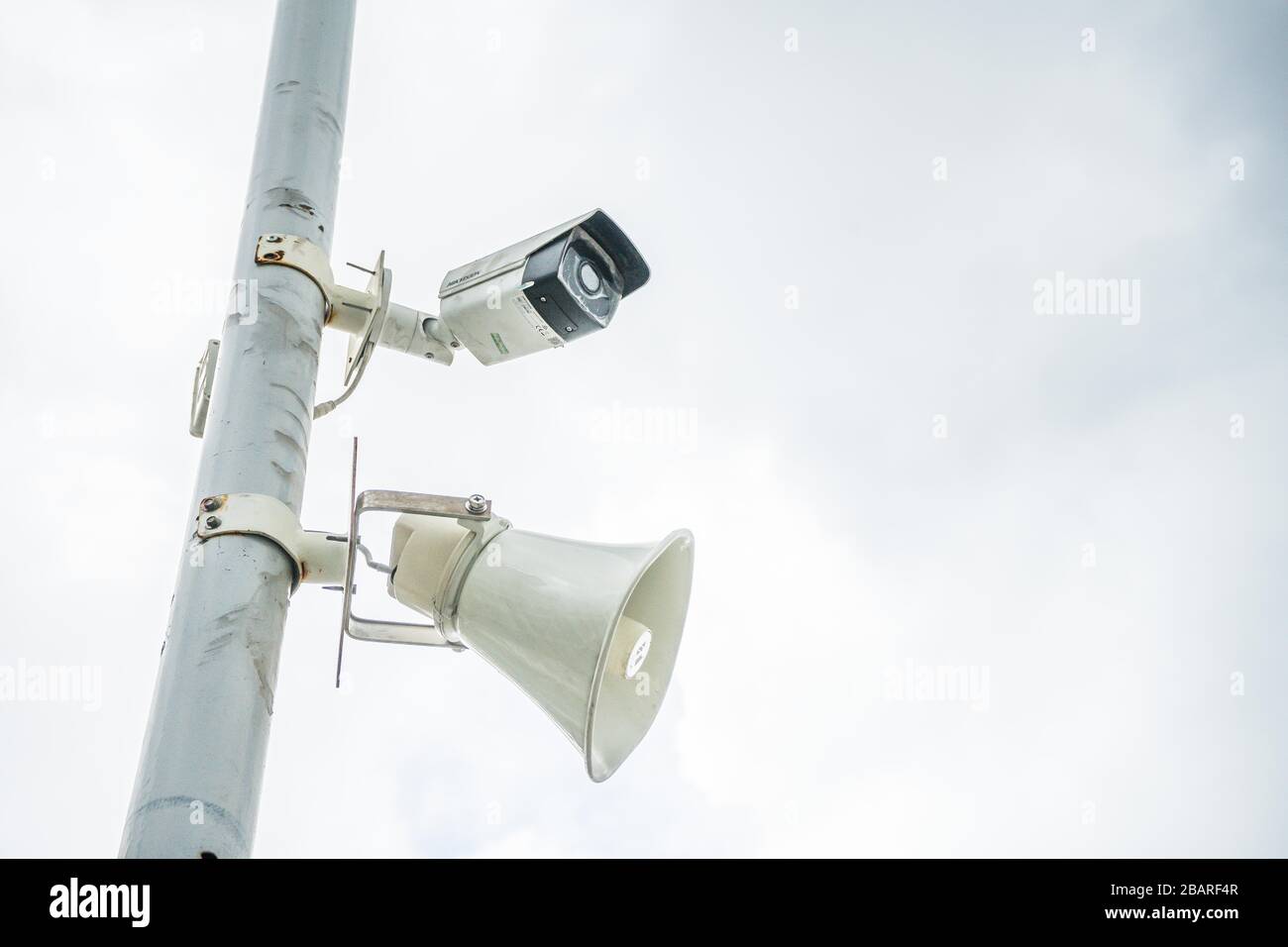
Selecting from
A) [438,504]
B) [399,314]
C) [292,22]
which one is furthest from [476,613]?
[292,22]

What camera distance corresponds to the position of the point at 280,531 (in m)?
2.02

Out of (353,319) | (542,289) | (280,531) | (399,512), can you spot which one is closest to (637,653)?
(399,512)

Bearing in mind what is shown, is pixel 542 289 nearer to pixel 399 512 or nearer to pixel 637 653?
pixel 399 512

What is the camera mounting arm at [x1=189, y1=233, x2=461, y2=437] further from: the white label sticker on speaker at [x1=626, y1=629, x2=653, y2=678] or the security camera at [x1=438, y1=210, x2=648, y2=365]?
the white label sticker on speaker at [x1=626, y1=629, x2=653, y2=678]

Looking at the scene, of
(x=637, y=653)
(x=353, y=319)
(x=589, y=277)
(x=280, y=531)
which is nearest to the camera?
(x=280, y=531)

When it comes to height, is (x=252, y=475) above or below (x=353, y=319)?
below

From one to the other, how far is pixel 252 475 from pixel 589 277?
1.01 metres

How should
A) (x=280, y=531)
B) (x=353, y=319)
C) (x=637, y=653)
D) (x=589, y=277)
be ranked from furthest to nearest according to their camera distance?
(x=589, y=277), (x=353, y=319), (x=637, y=653), (x=280, y=531)

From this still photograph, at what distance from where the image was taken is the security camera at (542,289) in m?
2.65

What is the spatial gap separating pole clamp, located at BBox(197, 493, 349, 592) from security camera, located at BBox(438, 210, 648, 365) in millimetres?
806

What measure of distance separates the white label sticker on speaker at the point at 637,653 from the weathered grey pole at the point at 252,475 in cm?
64
